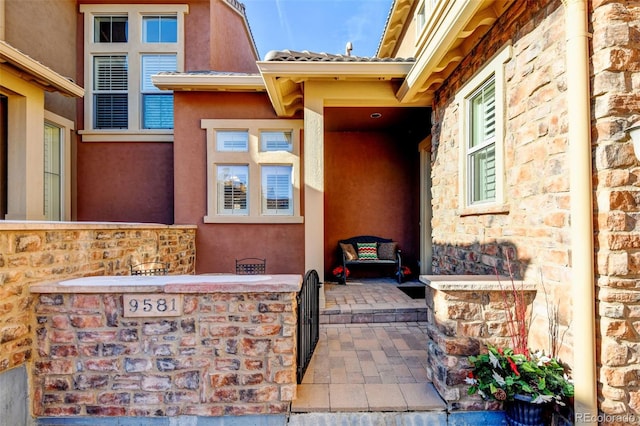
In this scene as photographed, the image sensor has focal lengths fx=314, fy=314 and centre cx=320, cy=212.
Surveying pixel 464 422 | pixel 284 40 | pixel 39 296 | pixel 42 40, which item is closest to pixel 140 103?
pixel 42 40

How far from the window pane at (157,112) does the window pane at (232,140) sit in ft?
5.35

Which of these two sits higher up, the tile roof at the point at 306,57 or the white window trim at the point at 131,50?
the white window trim at the point at 131,50

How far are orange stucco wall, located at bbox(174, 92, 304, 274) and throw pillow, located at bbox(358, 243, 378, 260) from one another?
2.21 meters

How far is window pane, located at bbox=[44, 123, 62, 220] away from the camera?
5.55 meters

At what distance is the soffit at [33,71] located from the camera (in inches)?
156

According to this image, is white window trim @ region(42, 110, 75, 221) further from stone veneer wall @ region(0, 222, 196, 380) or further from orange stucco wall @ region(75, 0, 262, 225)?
stone veneer wall @ region(0, 222, 196, 380)

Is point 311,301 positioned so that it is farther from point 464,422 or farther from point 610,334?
point 610,334

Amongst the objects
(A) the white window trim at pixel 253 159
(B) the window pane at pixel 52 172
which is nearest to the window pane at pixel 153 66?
(B) the window pane at pixel 52 172

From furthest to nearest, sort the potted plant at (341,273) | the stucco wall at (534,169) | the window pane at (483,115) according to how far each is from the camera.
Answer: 1. the potted plant at (341,273)
2. the window pane at (483,115)
3. the stucco wall at (534,169)

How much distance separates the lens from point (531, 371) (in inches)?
81.7

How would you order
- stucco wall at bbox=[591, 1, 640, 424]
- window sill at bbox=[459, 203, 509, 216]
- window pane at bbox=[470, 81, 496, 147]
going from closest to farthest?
stucco wall at bbox=[591, 1, 640, 424] → window sill at bbox=[459, 203, 509, 216] → window pane at bbox=[470, 81, 496, 147]

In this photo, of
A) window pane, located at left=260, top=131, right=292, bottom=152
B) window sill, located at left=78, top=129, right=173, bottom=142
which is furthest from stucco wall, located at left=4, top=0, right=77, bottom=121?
window pane, located at left=260, top=131, right=292, bottom=152

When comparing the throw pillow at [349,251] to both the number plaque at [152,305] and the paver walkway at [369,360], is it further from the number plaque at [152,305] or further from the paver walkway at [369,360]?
the number plaque at [152,305]

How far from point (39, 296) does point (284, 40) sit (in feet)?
45.8
